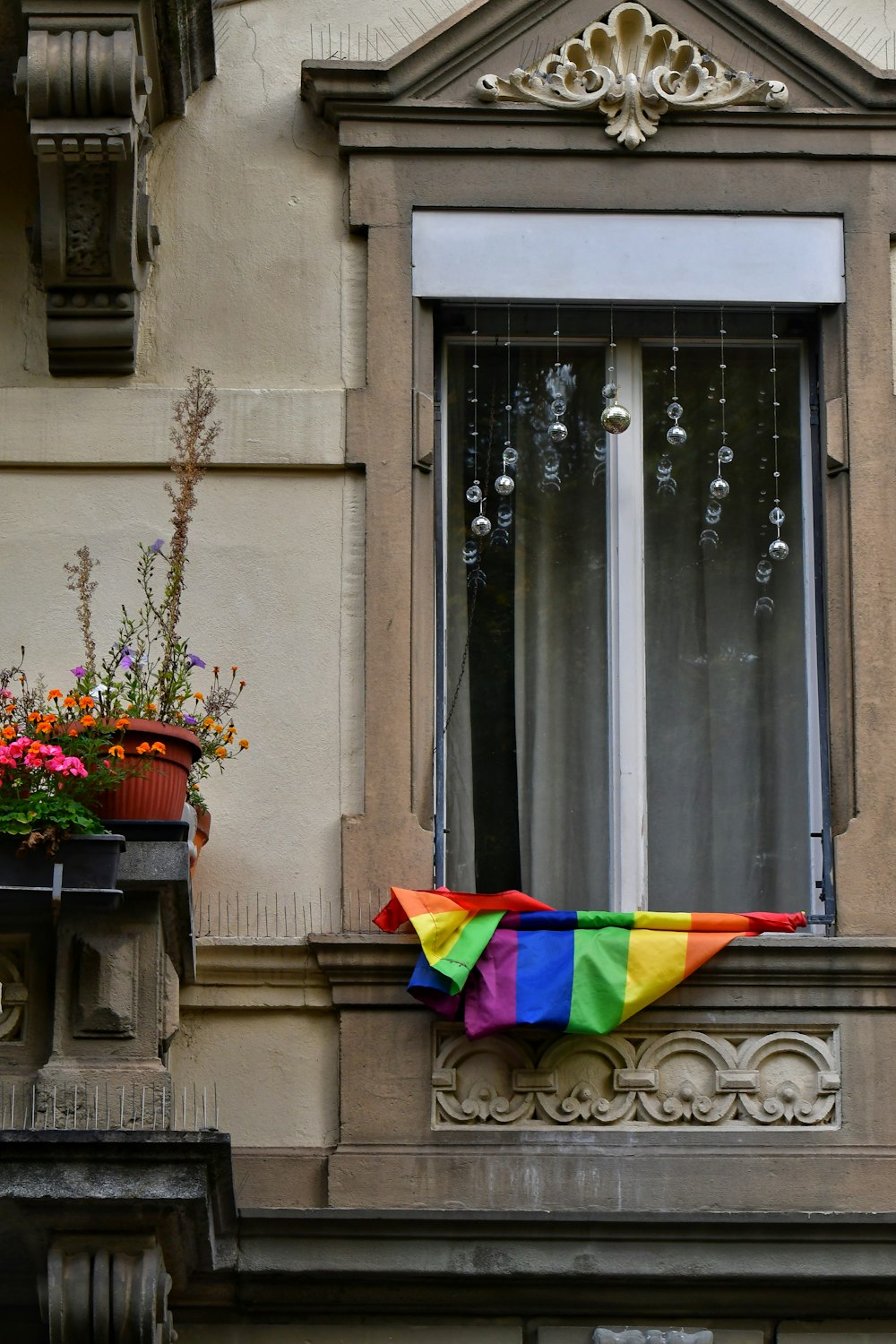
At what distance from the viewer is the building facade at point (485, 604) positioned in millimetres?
8422

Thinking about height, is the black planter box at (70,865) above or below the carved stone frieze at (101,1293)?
above

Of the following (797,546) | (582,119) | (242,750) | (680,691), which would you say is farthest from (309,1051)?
(582,119)

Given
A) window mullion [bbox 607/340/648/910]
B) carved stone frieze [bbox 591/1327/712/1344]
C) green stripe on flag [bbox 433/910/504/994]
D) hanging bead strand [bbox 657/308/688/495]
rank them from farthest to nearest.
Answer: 1. hanging bead strand [bbox 657/308/688/495]
2. window mullion [bbox 607/340/648/910]
3. green stripe on flag [bbox 433/910/504/994]
4. carved stone frieze [bbox 591/1327/712/1344]

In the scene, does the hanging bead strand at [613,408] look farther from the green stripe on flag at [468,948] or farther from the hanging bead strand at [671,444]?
the green stripe on flag at [468,948]

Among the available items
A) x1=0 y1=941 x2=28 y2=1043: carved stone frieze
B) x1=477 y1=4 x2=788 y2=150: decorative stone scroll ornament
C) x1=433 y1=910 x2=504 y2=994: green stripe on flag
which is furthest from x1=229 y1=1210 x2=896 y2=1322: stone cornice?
x1=477 y1=4 x2=788 y2=150: decorative stone scroll ornament

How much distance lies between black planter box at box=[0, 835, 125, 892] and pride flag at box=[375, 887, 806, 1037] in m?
1.15

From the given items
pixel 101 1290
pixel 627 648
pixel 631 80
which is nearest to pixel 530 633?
pixel 627 648

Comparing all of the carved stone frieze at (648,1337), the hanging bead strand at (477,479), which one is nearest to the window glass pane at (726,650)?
the hanging bead strand at (477,479)

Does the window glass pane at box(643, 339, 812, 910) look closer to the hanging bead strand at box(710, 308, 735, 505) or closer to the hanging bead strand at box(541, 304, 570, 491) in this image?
the hanging bead strand at box(710, 308, 735, 505)

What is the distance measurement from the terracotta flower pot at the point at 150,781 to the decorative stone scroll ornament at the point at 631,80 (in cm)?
284

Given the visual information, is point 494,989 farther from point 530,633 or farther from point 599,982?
point 530,633

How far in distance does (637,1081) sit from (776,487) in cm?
230

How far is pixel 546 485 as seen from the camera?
9.78 meters

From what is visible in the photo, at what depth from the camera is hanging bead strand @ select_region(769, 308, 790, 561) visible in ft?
31.4
